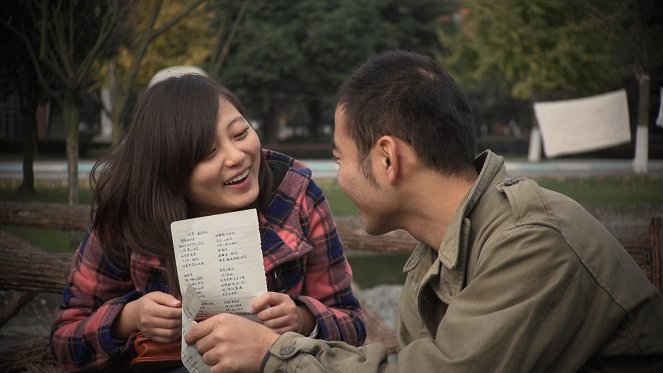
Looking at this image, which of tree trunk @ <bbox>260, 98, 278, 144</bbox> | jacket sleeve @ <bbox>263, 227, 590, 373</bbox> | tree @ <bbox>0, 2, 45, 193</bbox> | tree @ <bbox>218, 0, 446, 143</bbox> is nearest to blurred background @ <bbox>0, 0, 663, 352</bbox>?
tree @ <bbox>0, 2, 45, 193</bbox>

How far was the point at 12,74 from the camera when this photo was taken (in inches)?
201

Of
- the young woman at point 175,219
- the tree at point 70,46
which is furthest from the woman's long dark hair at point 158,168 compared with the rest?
the tree at point 70,46

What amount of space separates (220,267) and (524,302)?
82 cm

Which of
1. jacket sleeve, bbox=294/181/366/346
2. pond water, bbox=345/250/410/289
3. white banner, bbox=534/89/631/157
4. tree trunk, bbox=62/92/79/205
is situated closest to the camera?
jacket sleeve, bbox=294/181/366/346

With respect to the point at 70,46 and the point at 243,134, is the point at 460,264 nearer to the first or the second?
the point at 243,134

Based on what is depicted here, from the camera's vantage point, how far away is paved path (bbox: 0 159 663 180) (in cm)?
528

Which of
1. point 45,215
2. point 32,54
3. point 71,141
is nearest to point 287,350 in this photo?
point 45,215

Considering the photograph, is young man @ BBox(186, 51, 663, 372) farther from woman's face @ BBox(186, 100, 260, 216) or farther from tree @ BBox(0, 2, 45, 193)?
tree @ BBox(0, 2, 45, 193)

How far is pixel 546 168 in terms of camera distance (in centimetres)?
608

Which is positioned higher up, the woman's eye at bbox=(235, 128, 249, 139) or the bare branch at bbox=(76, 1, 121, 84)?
the woman's eye at bbox=(235, 128, 249, 139)

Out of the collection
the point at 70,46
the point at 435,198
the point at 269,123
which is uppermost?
the point at 435,198

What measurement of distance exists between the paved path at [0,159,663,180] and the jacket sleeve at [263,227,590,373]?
3973mm

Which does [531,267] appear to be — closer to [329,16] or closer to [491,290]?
[491,290]

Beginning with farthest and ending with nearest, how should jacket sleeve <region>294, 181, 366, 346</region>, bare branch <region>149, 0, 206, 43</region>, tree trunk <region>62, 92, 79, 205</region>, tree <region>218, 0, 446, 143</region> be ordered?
tree <region>218, 0, 446, 143</region> → bare branch <region>149, 0, 206, 43</region> → tree trunk <region>62, 92, 79, 205</region> → jacket sleeve <region>294, 181, 366, 346</region>
